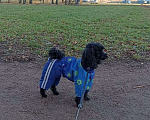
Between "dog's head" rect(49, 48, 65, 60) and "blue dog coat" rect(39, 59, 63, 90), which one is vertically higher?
"dog's head" rect(49, 48, 65, 60)

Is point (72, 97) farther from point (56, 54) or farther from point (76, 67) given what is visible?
point (56, 54)

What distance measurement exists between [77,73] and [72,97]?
0.78m

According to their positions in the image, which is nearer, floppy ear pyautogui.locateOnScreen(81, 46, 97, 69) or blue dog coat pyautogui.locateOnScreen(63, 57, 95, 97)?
floppy ear pyautogui.locateOnScreen(81, 46, 97, 69)

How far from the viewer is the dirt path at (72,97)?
11.7 feet

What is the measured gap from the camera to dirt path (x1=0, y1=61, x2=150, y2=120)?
3564mm

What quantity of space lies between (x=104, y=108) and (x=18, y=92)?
5.34ft

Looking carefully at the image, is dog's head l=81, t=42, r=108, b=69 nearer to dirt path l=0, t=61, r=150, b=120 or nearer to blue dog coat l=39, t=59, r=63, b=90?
blue dog coat l=39, t=59, r=63, b=90

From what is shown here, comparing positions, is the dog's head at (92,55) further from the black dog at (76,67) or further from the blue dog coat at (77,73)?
the blue dog coat at (77,73)

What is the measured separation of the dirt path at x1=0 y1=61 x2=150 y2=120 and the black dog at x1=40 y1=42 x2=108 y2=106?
11.6 inches

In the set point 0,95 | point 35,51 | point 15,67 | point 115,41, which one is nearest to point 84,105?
point 0,95

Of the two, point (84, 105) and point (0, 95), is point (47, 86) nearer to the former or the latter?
point (84, 105)

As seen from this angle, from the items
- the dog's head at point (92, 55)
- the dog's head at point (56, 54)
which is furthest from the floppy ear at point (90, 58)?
the dog's head at point (56, 54)

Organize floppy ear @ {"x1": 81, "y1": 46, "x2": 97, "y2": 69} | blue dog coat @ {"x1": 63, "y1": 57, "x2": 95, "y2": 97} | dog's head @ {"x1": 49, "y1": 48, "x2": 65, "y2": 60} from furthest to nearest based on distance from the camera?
1. dog's head @ {"x1": 49, "y1": 48, "x2": 65, "y2": 60}
2. blue dog coat @ {"x1": 63, "y1": 57, "x2": 95, "y2": 97}
3. floppy ear @ {"x1": 81, "y1": 46, "x2": 97, "y2": 69}

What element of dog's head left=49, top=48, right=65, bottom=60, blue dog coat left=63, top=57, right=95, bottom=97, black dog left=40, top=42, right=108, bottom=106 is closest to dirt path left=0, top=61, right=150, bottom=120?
black dog left=40, top=42, right=108, bottom=106
